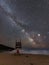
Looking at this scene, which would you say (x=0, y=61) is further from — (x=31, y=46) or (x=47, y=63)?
(x=31, y=46)

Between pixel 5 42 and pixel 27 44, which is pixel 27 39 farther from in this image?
pixel 5 42

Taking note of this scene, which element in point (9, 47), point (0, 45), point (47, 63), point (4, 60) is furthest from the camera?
point (9, 47)

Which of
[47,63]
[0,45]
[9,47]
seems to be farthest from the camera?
[9,47]

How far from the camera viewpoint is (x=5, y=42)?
676 cm

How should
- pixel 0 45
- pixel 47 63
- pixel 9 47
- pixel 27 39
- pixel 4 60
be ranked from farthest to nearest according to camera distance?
pixel 27 39 → pixel 9 47 → pixel 0 45 → pixel 4 60 → pixel 47 63

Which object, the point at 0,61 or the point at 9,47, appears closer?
the point at 0,61

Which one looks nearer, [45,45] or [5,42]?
[5,42]

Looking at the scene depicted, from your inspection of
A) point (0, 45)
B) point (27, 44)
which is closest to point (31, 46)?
point (27, 44)

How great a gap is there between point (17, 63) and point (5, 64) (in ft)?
0.69

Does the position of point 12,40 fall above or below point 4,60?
above

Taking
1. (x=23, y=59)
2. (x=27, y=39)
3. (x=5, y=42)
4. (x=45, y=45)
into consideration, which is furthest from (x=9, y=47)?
(x=23, y=59)

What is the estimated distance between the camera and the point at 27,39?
778 centimetres

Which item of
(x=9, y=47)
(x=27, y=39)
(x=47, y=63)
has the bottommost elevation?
(x=47, y=63)

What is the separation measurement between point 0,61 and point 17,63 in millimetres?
318
